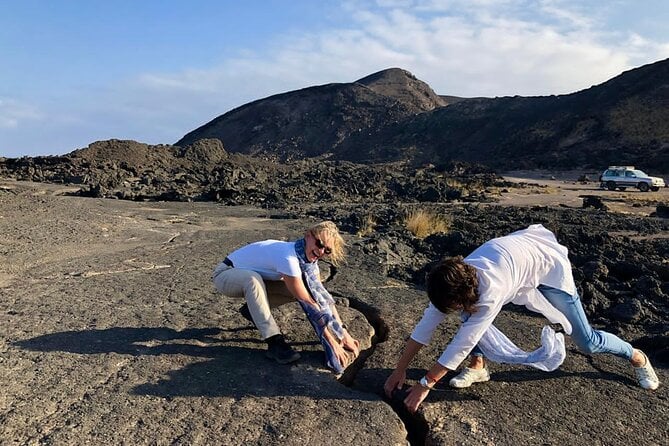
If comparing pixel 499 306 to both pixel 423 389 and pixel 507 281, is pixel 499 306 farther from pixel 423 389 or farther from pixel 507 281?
pixel 423 389

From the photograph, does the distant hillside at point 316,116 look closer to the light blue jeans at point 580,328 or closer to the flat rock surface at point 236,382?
the flat rock surface at point 236,382

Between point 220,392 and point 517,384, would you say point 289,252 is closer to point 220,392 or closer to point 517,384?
point 220,392

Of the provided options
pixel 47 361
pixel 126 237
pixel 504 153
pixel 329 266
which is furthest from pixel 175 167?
pixel 504 153

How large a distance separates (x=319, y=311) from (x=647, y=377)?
2.27 m

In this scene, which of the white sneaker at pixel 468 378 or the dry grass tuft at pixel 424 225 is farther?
the dry grass tuft at pixel 424 225

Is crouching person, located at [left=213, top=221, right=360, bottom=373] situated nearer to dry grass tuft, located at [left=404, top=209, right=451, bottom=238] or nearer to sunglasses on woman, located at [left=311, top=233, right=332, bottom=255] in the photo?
sunglasses on woman, located at [left=311, top=233, right=332, bottom=255]

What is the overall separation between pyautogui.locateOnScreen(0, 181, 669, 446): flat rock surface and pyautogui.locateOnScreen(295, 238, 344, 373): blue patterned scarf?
0.14 meters

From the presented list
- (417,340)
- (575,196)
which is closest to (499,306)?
(417,340)

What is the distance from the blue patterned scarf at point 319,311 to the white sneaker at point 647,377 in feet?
6.67

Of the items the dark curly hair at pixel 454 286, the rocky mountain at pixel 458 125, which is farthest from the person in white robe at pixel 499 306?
the rocky mountain at pixel 458 125

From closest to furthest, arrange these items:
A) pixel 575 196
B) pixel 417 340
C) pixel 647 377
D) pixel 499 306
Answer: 1. pixel 499 306
2. pixel 417 340
3. pixel 647 377
4. pixel 575 196

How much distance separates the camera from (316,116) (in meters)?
83.4

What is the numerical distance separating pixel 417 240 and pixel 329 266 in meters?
2.89

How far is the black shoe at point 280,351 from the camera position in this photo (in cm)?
432
